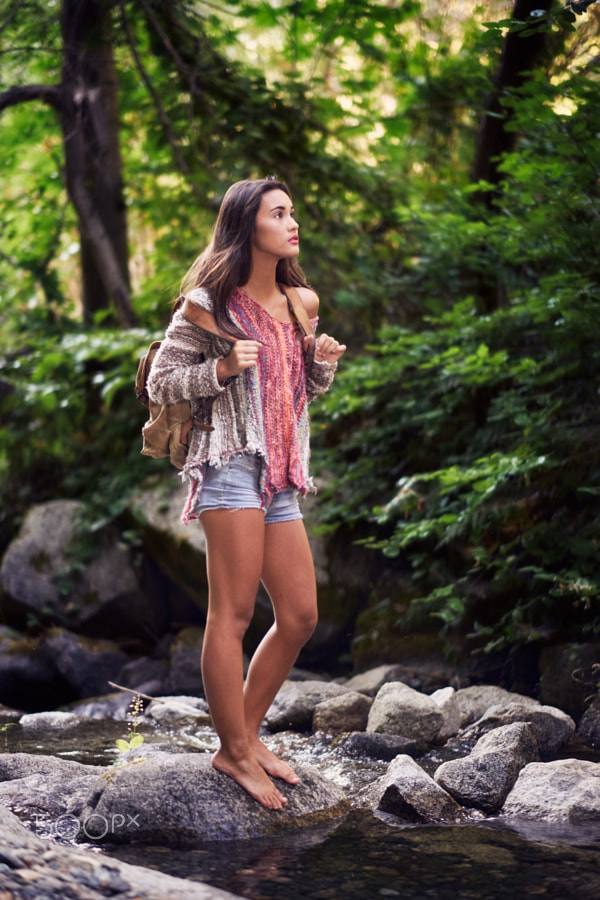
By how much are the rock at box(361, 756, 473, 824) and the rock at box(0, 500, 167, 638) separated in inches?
164

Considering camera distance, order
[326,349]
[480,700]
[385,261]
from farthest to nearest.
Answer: [385,261], [480,700], [326,349]

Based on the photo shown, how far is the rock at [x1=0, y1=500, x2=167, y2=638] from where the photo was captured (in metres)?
6.59

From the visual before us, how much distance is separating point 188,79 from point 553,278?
390 centimetres

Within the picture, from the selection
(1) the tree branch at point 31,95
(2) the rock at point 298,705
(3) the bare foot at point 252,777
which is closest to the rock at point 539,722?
(2) the rock at point 298,705

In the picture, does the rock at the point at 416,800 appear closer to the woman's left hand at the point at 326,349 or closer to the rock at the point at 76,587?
the woman's left hand at the point at 326,349

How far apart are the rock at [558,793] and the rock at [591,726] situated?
2.39 ft

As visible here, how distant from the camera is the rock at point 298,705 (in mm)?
4316

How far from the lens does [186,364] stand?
2.68 meters

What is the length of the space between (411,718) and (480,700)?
55 cm

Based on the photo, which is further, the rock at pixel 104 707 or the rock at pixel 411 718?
the rock at pixel 104 707

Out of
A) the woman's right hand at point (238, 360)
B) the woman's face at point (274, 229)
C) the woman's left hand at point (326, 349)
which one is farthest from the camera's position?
the woman's left hand at point (326, 349)

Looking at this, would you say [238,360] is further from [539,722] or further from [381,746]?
[539,722]

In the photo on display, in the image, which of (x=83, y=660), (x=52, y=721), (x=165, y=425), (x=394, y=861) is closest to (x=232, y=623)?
(x=165, y=425)

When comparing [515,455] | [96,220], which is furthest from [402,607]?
[96,220]
